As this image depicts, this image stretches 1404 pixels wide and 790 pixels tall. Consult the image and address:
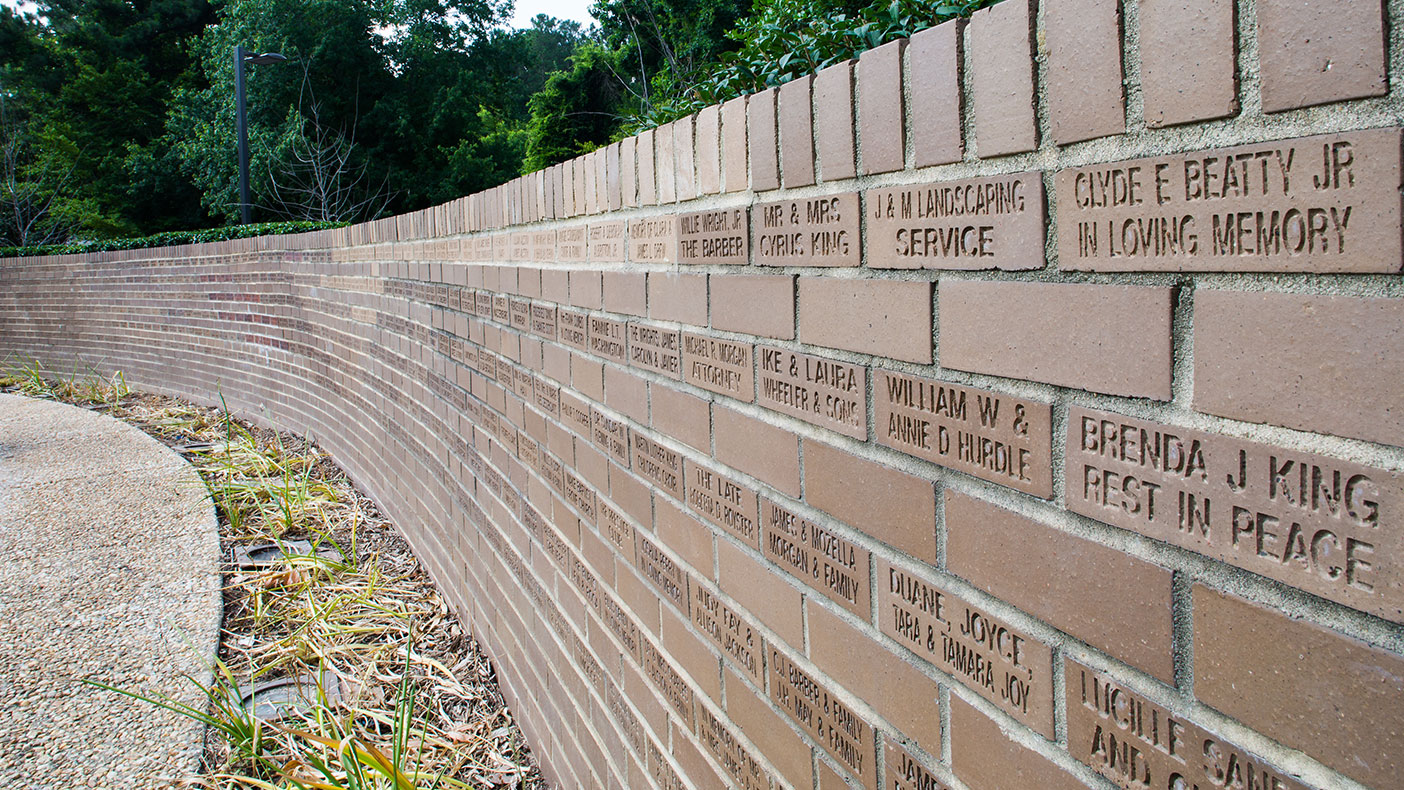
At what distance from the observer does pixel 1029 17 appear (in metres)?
0.96

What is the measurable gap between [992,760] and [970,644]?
0.43 feet

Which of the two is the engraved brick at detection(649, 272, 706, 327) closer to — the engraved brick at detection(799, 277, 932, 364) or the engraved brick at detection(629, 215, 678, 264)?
the engraved brick at detection(629, 215, 678, 264)

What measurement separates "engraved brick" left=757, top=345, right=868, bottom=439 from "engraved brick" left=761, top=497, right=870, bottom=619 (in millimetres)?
162

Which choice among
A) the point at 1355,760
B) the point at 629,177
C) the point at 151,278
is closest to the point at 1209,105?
the point at 1355,760

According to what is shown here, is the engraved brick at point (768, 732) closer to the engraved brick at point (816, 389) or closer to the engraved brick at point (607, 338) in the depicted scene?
the engraved brick at point (816, 389)

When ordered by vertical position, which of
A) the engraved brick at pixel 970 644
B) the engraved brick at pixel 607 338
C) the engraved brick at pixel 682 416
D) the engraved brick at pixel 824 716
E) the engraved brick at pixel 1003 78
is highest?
the engraved brick at pixel 1003 78

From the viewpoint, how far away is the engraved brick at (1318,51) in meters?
0.68

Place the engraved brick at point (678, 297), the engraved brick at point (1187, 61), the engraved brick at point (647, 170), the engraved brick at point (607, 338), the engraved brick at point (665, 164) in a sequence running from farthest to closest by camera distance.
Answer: the engraved brick at point (607, 338), the engraved brick at point (647, 170), the engraved brick at point (665, 164), the engraved brick at point (678, 297), the engraved brick at point (1187, 61)

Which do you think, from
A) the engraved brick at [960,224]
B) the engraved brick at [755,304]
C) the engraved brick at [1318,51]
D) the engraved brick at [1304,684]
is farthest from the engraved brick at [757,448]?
the engraved brick at [1318,51]

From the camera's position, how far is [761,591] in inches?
61.2

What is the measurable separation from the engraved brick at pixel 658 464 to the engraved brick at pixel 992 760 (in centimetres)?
84

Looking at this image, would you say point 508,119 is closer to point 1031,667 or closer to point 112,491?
point 112,491

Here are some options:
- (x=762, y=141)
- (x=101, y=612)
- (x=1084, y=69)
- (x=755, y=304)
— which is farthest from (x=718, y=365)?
(x=101, y=612)

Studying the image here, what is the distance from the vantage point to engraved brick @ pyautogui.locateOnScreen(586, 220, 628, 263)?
211 centimetres
